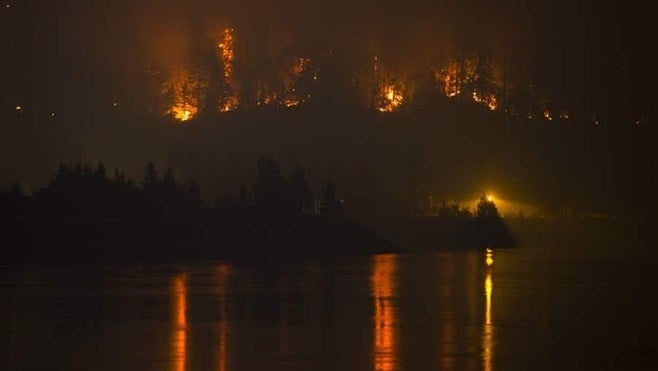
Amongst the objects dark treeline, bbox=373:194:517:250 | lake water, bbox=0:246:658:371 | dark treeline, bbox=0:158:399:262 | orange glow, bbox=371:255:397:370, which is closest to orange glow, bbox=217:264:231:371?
lake water, bbox=0:246:658:371

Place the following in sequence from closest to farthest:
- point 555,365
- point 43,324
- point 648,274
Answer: point 555,365 → point 43,324 → point 648,274

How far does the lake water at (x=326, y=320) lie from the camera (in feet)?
152

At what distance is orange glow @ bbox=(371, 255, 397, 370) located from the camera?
46.5m

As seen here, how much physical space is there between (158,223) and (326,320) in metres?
67.3

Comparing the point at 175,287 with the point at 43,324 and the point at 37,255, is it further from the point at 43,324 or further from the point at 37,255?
the point at 37,255

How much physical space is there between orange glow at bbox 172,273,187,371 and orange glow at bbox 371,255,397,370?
18.8ft

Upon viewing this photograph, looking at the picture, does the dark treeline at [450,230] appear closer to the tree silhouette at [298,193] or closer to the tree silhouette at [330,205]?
the tree silhouette at [330,205]

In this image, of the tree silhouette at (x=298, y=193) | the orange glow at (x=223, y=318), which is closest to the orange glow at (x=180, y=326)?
the orange glow at (x=223, y=318)

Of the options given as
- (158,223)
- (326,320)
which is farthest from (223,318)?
(158,223)

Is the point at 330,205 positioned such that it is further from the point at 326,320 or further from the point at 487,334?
the point at 487,334

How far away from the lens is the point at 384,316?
60188mm

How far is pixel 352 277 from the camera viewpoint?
87.8m

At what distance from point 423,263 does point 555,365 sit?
222ft

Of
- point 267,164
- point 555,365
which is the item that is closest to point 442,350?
point 555,365
